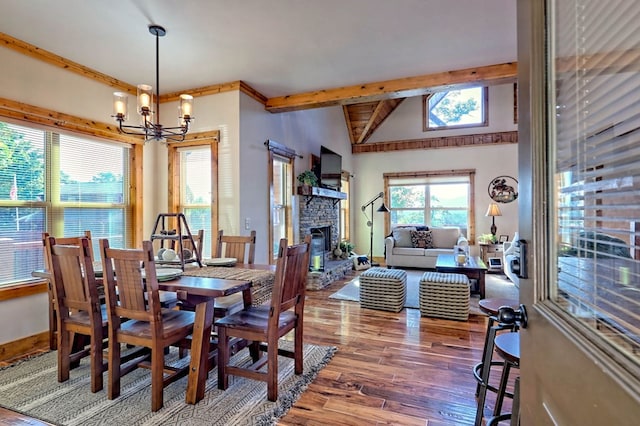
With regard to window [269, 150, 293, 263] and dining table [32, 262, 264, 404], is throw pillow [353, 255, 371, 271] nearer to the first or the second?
window [269, 150, 293, 263]

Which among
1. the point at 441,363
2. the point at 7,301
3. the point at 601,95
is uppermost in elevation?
the point at 601,95

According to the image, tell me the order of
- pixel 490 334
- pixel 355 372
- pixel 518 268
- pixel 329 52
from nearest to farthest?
pixel 518 268
pixel 490 334
pixel 355 372
pixel 329 52

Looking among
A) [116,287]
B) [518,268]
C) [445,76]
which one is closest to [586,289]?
[518,268]

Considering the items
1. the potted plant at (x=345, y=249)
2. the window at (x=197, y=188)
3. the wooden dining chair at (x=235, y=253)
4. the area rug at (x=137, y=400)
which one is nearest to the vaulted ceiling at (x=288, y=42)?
the window at (x=197, y=188)

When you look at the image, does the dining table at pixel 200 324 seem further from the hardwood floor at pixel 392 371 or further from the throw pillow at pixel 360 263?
the throw pillow at pixel 360 263

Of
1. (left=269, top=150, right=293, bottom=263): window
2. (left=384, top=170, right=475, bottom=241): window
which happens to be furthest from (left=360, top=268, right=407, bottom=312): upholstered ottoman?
(left=384, top=170, right=475, bottom=241): window

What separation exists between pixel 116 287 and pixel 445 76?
3784mm

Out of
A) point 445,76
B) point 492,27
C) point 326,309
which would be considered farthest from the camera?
point 326,309

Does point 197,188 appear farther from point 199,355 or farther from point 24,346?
point 199,355

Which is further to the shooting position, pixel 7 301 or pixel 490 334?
pixel 7 301

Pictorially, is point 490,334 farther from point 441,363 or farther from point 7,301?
point 7,301

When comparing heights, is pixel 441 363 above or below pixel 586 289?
below

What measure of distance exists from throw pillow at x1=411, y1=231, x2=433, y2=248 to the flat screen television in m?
1.97

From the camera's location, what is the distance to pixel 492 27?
285 centimetres
